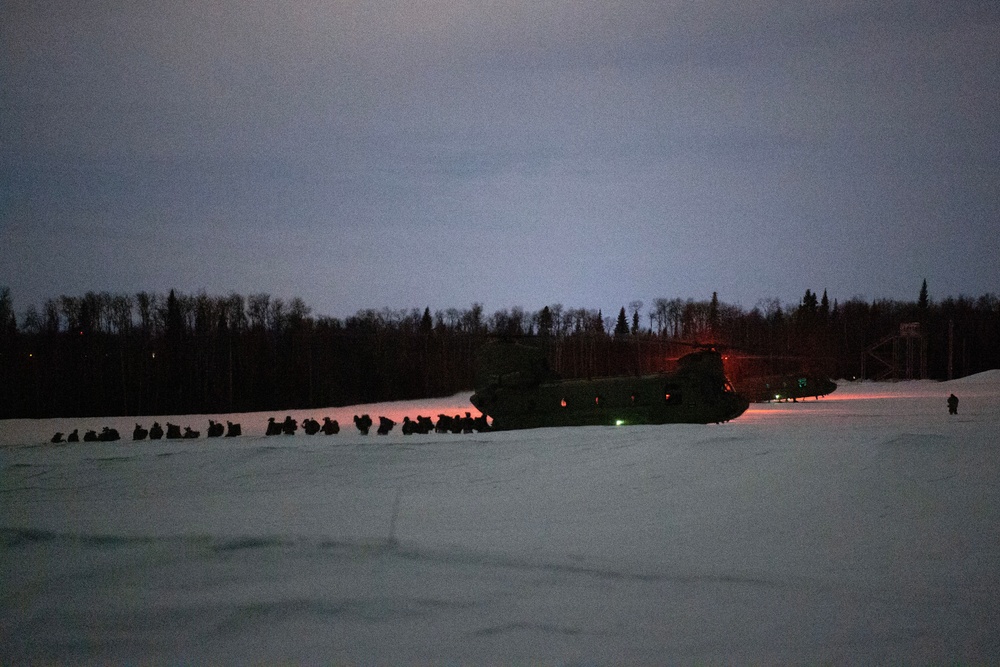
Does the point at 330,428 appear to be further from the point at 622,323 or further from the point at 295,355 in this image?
the point at 622,323

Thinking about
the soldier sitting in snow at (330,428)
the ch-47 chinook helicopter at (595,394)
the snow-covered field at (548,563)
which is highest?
the ch-47 chinook helicopter at (595,394)

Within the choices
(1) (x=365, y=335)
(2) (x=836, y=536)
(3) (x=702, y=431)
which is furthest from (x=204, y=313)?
(2) (x=836, y=536)

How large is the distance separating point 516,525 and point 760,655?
2.91m

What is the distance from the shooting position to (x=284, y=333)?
6156 centimetres

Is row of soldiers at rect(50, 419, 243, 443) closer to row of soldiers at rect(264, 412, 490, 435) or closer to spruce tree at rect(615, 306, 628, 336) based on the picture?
row of soldiers at rect(264, 412, 490, 435)

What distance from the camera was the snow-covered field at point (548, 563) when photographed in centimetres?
460

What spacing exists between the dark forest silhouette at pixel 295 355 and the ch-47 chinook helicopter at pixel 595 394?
1603cm

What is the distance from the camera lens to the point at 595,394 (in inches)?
734

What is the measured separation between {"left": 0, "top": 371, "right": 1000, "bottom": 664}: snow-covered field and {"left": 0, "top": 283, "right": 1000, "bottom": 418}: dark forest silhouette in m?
27.5

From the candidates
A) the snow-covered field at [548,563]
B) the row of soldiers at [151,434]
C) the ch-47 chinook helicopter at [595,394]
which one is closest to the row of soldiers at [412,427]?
the ch-47 chinook helicopter at [595,394]

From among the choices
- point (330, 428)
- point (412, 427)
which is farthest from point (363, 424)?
point (412, 427)

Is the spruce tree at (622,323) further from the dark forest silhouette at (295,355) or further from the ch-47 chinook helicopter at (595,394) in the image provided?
the ch-47 chinook helicopter at (595,394)

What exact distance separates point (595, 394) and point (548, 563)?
515 inches

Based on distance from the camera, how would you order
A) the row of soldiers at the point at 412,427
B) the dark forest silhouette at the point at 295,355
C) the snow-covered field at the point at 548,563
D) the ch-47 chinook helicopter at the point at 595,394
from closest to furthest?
the snow-covered field at the point at 548,563, the ch-47 chinook helicopter at the point at 595,394, the row of soldiers at the point at 412,427, the dark forest silhouette at the point at 295,355
